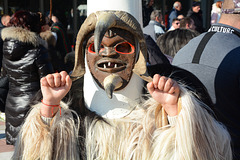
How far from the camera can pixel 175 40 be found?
3.99m

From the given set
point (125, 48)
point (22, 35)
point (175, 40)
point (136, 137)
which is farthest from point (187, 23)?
point (136, 137)

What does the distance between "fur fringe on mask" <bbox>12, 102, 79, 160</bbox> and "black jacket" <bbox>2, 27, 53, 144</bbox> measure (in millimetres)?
1734

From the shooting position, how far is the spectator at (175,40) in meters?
3.94

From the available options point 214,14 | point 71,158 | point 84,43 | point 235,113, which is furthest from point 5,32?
point 214,14

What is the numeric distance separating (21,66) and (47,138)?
75.5 inches

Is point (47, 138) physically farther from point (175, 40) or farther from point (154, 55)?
point (175, 40)

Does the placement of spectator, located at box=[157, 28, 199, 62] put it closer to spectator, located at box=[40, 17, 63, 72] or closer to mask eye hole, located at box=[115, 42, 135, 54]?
spectator, located at box=[40, 17, 63, 72]

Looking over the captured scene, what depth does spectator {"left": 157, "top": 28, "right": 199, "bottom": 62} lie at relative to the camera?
3938 millimetres

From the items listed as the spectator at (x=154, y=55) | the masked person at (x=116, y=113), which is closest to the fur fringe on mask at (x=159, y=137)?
the masked person at (x=116, y=113)

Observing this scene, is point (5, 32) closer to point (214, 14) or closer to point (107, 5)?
point (107, 5)

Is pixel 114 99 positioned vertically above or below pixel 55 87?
below

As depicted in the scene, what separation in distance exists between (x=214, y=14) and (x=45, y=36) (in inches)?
139

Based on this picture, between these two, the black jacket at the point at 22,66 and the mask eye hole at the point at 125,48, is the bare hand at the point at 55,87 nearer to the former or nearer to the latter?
the mask eye hole at the point at 125,48

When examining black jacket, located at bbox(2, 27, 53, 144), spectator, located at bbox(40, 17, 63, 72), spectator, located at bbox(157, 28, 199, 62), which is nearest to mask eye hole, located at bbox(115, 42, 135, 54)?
black jacket, located at bbox(2, 27, 53, 144)
